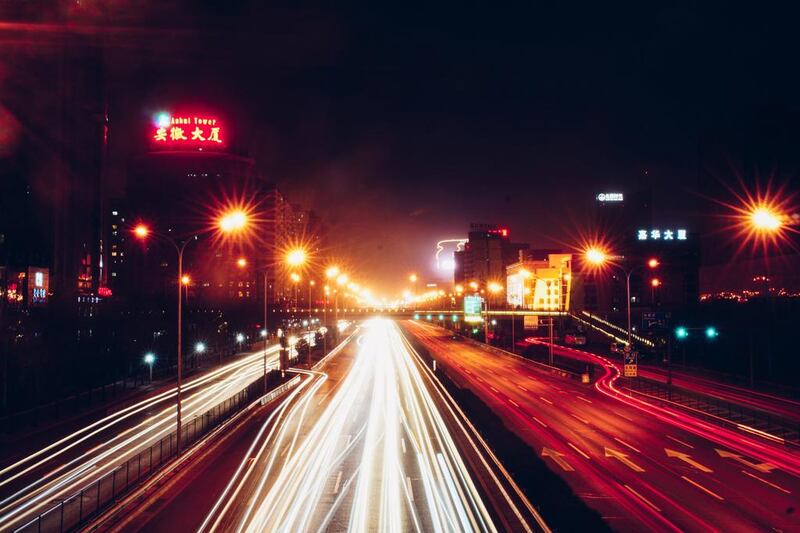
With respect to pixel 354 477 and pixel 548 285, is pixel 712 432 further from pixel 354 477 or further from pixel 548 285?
pixel 548 285

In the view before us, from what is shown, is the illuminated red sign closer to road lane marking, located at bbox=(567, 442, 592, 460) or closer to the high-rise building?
the high-rise building

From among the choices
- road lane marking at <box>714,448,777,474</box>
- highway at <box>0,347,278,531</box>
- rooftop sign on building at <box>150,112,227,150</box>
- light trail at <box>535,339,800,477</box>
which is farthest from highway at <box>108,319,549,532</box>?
rooftop sign on building at <box>150,112,227,150</box>

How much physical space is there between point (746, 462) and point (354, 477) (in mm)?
16006

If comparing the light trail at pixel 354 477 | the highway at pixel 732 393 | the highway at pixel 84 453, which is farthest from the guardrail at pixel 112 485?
the highway at pixel 732 393

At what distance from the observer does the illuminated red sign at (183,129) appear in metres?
178

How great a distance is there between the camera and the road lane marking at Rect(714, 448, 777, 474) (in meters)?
24.5

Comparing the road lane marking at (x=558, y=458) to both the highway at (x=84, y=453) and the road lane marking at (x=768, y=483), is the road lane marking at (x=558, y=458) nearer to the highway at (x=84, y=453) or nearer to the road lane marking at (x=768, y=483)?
the road lane marking at (x=768, y=483)

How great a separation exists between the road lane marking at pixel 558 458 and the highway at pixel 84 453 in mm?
18289

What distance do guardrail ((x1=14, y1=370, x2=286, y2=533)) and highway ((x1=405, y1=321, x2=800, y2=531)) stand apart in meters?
15.3

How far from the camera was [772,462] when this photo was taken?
25.5m

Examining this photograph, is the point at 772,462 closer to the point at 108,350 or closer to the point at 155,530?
the point at 155,530

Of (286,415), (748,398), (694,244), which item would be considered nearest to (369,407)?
(286,415)

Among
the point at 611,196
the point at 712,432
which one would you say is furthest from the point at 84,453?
the point at 611,196

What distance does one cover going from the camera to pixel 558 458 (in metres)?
26.1
